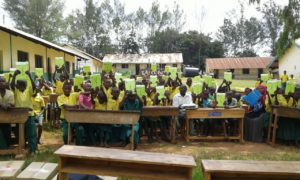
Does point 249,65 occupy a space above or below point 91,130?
above

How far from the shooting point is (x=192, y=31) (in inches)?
2731

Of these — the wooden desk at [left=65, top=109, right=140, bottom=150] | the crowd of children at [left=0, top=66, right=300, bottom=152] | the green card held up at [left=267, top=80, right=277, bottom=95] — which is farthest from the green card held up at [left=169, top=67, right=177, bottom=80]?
the wooden desk at [left=65, top=109, right=140, bottom=150]

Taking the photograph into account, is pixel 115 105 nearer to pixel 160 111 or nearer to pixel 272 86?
pixel 160 111

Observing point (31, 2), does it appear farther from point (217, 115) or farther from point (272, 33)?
point (272, 33)

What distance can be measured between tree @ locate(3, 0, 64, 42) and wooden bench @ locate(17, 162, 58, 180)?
44177mm

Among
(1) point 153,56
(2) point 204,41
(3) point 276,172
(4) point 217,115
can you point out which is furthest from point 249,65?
(3) point 276,172

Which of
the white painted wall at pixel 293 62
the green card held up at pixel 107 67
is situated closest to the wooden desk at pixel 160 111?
the green card held up at pixel 107 67

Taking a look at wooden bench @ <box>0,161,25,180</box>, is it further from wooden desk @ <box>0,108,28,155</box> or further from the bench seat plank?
the bench seat plank

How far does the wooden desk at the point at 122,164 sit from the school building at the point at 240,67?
52.7 metres

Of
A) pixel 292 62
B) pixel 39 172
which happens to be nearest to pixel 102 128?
pixel 39 172

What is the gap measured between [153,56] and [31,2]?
73.7 ft

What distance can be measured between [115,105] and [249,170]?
4.89 m

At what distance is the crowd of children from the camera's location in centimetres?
789

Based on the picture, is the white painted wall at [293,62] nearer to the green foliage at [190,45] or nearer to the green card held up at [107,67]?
the green card held up at [107,67]
